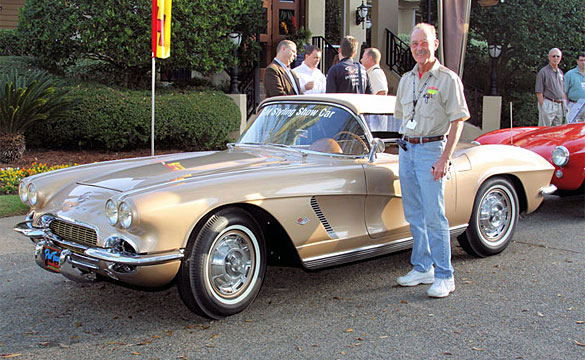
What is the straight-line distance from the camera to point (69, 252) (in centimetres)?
388

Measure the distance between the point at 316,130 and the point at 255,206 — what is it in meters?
1.07

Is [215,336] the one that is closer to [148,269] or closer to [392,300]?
[148,269]

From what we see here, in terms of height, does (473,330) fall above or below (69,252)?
below

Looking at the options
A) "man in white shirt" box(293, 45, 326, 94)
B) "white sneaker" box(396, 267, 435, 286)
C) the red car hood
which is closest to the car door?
"white sneaker" box(396, 267, 435, 286)

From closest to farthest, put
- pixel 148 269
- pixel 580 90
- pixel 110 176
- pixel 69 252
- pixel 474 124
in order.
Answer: pixel 148 269 → pixel 69 252 → pixel 110 176 → pixel 580 90 → pixel 474 124

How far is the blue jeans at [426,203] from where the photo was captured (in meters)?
4.43

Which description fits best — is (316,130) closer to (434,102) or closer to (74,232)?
(434,102)

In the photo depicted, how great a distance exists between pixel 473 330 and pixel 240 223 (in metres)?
1.63

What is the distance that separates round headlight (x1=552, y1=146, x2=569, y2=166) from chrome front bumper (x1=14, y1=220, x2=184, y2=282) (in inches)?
199

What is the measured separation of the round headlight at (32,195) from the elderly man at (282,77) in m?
3.30

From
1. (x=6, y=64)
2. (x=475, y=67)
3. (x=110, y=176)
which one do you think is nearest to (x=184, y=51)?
(x=6, y=64)

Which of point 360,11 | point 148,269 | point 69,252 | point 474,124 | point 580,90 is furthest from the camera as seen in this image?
point 360,11

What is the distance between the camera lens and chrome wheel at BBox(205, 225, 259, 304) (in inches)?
154

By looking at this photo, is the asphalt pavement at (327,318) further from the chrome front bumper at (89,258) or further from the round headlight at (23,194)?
the round headlight at (23,194)
